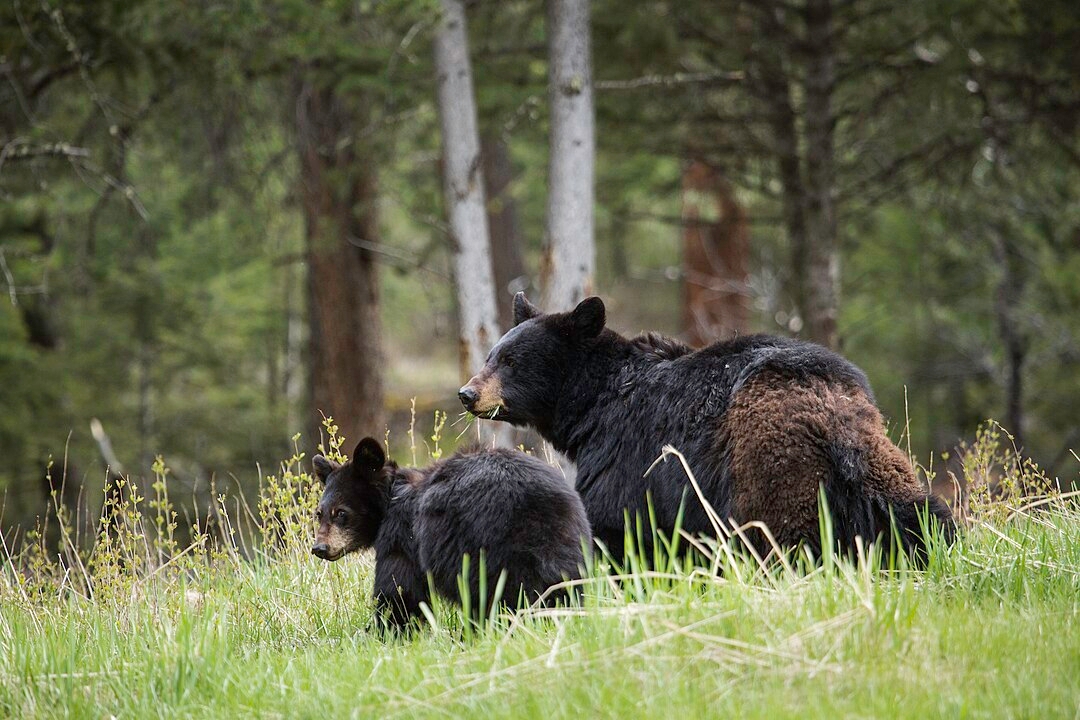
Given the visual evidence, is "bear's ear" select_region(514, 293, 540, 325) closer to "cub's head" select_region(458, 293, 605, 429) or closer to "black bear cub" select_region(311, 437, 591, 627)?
"cub's head" select_region(458, 293, 605, 429)

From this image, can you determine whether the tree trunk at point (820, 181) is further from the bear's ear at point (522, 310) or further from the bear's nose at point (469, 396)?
the bear's nose at point (469, 396)

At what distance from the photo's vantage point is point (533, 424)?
638cm

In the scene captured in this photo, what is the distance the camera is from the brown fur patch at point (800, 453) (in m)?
4.88

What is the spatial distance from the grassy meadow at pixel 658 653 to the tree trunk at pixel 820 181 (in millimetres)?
6894

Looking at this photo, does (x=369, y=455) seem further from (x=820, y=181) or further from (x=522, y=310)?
(x=820, y=181)

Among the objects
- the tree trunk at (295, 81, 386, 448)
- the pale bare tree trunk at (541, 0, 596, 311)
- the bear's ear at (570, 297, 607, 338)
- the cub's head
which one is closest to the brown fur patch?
the bear's ear at (570, 297, 607, 338)

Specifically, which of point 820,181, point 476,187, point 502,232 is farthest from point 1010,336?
point 476,187

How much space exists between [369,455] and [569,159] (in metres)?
5.07

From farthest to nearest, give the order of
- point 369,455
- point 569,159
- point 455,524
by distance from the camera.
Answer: point 569,159
point 369,455
point 455,524

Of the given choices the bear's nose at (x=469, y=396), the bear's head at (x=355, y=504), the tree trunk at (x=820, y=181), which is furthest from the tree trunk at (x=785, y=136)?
the bear's head at (x=355, y=504)

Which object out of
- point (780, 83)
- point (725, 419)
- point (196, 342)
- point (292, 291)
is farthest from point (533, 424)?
point (292, 291)

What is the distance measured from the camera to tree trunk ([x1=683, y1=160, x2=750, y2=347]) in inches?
696

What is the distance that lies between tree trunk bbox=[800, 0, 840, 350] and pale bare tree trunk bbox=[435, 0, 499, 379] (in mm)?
3877

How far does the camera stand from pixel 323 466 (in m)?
5.58
